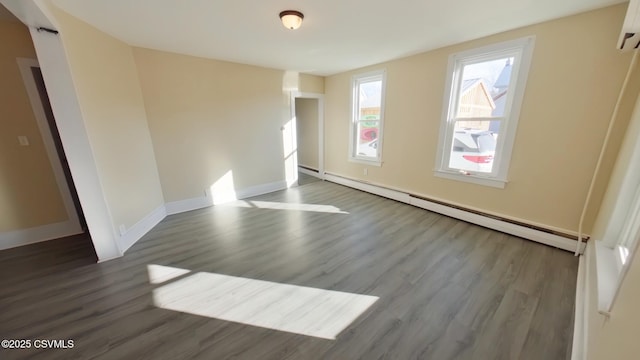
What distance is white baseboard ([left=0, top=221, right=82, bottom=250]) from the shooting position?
8.86 ft

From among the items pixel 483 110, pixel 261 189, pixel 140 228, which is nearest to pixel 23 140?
pixel 140 228

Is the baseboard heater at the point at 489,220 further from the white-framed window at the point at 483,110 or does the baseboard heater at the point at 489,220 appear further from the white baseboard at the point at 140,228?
the white baseboard at the point at 140,228

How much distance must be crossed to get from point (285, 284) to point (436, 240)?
196cm

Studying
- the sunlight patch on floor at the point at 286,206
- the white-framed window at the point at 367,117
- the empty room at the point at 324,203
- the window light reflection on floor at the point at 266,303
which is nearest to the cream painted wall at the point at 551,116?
the empty room at the point at 324,203

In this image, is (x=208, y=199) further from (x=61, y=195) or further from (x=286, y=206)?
(x=61, y=195)

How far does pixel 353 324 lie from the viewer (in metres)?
1.67

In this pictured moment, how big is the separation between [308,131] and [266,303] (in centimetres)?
502

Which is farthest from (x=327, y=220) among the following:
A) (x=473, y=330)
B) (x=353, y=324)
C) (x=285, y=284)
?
(x=473, y=330)

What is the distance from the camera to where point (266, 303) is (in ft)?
6.14

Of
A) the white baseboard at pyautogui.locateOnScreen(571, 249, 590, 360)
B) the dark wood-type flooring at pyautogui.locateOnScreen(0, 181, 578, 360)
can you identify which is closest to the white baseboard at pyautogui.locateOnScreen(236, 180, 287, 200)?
the dark wood-type flooring at pyautogui.locateOnScreen(0, 181, 578, 360)

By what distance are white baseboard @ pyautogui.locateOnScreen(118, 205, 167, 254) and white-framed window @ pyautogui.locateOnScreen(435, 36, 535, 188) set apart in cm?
443

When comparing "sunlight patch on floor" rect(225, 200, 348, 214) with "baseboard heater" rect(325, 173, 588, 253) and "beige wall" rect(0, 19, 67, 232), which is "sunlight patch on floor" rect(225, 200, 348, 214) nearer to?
"baseboard heater" rect(325, 173, 588, 253)

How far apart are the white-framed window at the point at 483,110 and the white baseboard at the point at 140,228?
174 inches

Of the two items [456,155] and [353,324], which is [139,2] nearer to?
[353,324]
